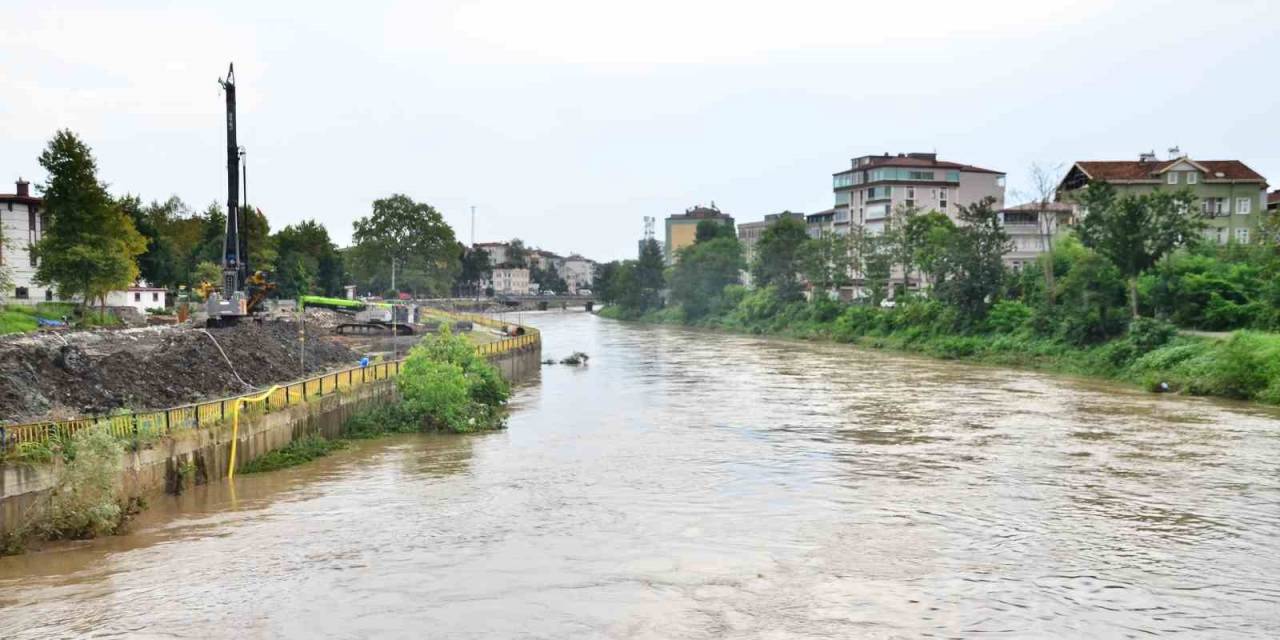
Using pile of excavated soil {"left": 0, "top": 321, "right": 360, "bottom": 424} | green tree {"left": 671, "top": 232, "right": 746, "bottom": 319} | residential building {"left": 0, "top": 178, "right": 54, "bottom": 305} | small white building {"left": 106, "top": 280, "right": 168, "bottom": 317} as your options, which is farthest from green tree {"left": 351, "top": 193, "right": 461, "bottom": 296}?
pile of excavated soil {"left": 0, "top": 321, "right": 360, "bottom": 424}

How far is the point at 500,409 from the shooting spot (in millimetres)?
36969

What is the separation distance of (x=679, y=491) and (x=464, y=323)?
2158 inches

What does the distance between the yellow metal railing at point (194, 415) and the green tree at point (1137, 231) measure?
3541 centimetres

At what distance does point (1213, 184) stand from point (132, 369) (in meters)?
71.3

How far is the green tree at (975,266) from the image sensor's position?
64562 millimetres

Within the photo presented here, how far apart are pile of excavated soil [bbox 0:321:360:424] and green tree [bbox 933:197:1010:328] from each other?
3948 centimetres

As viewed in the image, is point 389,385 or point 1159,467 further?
point 389,385

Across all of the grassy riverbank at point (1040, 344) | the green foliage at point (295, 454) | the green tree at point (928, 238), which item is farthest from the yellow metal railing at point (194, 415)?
the green tree at point (928, 238)

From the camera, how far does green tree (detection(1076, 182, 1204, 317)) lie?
51000 millimetres

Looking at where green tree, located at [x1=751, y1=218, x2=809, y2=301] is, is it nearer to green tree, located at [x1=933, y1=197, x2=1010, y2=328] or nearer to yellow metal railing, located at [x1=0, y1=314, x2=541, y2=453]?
green tree, located at [x1=933, y1=197, x2=1010, y2=328]

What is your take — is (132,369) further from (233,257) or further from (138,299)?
(138,299)

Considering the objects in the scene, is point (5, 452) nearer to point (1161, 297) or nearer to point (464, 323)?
point (1161, 297)

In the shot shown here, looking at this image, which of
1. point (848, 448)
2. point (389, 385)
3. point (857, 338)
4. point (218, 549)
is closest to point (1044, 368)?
point (857, 338)

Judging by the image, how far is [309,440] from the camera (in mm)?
27406
